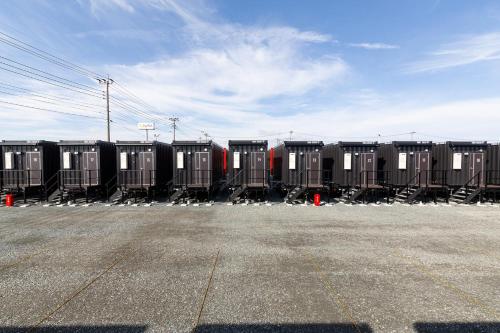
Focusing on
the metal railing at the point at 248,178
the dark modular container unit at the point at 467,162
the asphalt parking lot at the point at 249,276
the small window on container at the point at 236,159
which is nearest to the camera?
the asphalt parking lot at the point at 249,276

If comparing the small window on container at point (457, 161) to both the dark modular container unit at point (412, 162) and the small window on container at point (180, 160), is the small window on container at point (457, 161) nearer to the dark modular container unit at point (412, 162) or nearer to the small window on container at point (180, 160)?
the dark modular container unit at point (412, 162)

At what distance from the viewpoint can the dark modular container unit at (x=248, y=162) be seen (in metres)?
15.8

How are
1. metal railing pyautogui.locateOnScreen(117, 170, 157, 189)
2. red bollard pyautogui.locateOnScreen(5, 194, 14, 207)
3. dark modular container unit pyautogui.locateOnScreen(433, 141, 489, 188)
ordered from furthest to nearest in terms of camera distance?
dark modular container unit pyautogui.locateOnScreen(433, 141, 489, 188), metal railing pyautogui.locateOnScreen(117, 170, 157, 189), red bollard pyautogui.locateOnScreen(5, 194, 14, 207)

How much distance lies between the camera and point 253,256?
7023mm

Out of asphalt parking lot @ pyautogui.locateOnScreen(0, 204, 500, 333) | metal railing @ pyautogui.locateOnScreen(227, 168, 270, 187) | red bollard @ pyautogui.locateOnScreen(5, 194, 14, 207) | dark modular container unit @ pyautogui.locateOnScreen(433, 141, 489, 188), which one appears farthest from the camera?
dark modular container unit @ pyautogui.locateOnScreen(433, 141, 489, 188)

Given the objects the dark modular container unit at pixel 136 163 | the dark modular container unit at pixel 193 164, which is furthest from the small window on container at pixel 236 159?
the dark modular container unit at pixel 136 163

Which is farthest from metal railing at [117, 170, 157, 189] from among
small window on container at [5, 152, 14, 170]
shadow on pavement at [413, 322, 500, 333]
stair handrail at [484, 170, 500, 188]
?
stair handrail at [484, 170, 500, 188]

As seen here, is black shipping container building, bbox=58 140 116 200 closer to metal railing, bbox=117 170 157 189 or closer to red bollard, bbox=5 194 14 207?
metal railing, bbox=117 170 157 189

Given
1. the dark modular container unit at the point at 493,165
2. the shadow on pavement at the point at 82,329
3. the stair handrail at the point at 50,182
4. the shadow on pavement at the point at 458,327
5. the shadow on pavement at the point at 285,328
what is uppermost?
the dark modular container unit at the point at 493,165

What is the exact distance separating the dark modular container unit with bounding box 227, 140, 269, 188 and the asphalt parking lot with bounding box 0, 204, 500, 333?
5.32 meters

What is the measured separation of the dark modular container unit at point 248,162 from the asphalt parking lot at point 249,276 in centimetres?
532

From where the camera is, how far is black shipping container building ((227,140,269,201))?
1577cm

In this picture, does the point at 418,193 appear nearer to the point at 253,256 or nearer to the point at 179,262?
the point at 253,256

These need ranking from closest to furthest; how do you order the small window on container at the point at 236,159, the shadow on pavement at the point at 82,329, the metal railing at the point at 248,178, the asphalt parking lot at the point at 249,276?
the shadow on pavement at the point at 82,329 < the asphalt parking lot at the point at 249,276 < the small window on container at the point at 236,159 < the metal railing at the point at 248,178
